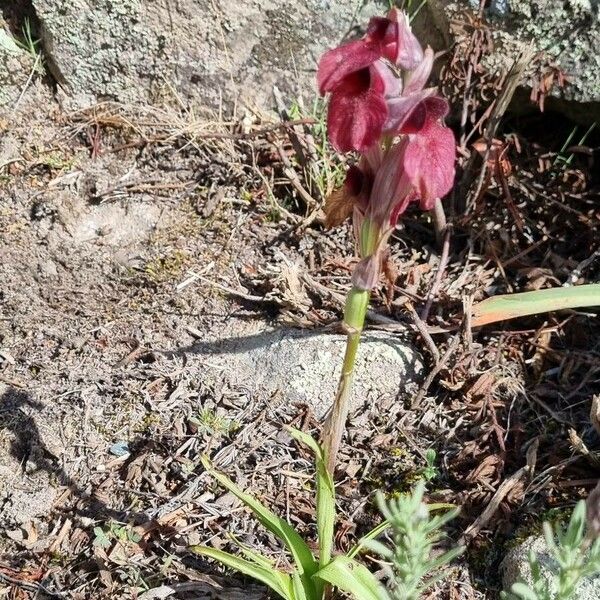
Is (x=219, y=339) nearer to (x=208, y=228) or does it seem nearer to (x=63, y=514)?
(x=208, y=228)

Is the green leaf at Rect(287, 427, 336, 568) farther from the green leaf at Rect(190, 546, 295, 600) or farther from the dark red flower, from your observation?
the dark red flower

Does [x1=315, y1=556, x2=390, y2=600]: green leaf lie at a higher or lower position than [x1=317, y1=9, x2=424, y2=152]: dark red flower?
lower

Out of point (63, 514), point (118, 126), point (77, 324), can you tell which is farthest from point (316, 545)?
point (118, 126)

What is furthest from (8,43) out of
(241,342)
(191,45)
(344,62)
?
(344,62)

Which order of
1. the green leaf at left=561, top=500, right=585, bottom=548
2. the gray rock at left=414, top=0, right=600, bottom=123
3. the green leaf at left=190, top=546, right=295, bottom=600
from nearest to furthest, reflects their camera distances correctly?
1. the green leaf at left=561, top=500, right=585, bottom=548
2. the green leaf at left=190, top=546, right=295, bottom=600
3. the gray rock at left=414, top=0, right=600, bottom=123

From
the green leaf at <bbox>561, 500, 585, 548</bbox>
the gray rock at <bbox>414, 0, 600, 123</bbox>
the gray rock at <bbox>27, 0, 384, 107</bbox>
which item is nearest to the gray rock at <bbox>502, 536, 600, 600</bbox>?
the green leaf at <bbox>561, 500, 585, 548</bbox>

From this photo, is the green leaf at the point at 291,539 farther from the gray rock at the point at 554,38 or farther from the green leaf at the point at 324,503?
the gray rock at the point at 554,38
